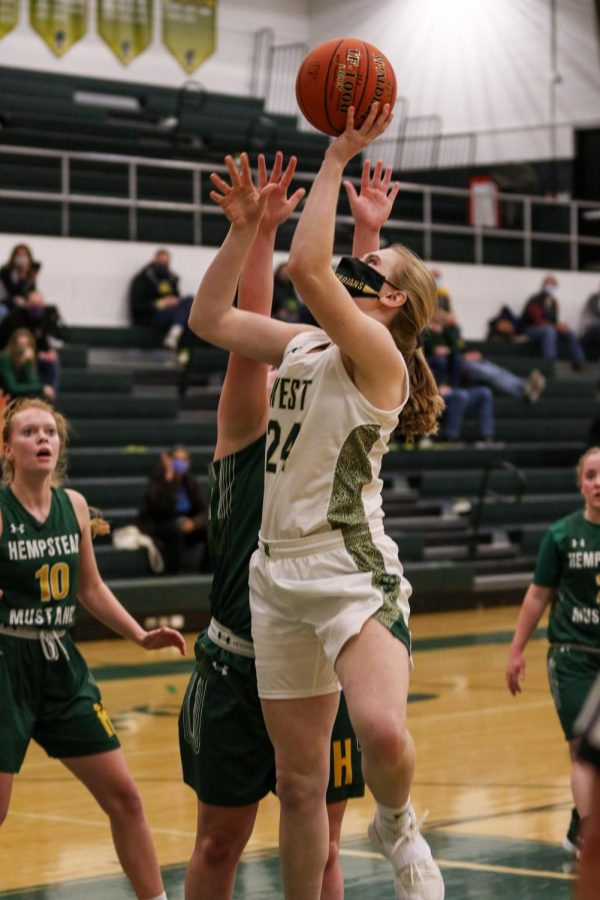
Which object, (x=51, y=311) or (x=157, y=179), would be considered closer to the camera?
(x=51, y=311)

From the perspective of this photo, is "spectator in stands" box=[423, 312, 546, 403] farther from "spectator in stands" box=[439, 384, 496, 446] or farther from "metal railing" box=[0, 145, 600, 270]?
"metal railing" box=[0, 145, 600, 270]

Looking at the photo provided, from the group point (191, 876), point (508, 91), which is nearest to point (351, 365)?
point (191, 876)

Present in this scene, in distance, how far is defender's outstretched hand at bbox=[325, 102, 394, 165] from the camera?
3557 millimetres

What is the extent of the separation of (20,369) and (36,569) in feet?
30.3

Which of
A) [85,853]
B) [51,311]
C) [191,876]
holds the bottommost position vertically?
[85,853]

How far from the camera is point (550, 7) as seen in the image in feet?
78.2

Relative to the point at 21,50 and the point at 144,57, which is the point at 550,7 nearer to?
the point at 144,57

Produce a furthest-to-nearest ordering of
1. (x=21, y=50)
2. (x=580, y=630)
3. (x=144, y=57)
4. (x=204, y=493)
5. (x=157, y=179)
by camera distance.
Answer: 1. (x=144, y=57)
2. (x=21, y=50)
3. (x=157, y=179)
4. (x=204, y=493)
5. (x=580, y=630)

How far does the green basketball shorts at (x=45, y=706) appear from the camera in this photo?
14.9ft

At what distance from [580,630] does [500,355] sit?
14.6 m

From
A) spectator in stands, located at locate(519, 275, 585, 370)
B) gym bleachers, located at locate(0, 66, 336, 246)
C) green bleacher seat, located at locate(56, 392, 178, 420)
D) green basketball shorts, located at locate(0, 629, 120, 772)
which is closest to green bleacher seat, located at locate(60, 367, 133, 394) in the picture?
green bleacher seat, located at locate(56, 392, 178, 420)

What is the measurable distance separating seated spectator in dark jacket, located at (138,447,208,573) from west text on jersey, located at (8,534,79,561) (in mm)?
8531

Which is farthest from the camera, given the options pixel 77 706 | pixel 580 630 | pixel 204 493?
pixel 204 493

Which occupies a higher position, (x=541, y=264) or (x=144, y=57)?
(x=144, y=57)
